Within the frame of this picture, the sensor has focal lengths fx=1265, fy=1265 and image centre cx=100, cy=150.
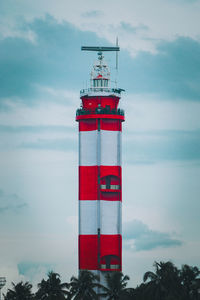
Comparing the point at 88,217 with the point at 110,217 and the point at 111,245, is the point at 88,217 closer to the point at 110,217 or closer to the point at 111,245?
the point at 110,217

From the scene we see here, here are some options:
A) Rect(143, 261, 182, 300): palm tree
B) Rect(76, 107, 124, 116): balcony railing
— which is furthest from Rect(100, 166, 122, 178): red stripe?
Rect(143, 261, 182, 300): palm tree

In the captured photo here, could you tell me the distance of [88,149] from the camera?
15888 centimetres

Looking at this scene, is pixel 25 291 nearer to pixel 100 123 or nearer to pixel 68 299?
pixel 68 299

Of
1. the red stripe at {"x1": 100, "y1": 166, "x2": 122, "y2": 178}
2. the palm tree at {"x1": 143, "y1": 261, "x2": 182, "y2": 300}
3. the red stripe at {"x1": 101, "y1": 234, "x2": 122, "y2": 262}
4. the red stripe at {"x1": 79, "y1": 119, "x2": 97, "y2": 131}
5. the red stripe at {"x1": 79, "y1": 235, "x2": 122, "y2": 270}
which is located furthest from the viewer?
the red stripe at {"x1": 79, "y1": 119, "x2": 97, "y2": 131}

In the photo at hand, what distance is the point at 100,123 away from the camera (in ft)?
521

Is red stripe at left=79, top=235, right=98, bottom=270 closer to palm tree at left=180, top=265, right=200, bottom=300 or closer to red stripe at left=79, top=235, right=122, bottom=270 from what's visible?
red stripe at left=79, top=235, right=122, bottom=270

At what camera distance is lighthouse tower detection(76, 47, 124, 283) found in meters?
157

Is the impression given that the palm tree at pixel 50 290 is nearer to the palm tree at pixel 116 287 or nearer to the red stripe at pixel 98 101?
the palm tree at pixel 116 287

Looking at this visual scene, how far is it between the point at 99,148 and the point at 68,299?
20.5 meters

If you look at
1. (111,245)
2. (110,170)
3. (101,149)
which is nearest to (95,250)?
(111,245)

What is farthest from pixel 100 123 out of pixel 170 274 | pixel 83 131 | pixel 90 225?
pixel 170 274

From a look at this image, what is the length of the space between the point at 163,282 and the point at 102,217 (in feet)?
47.5

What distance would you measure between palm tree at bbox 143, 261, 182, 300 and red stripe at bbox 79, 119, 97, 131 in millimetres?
20405

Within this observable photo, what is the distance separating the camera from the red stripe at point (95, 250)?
157125mm
